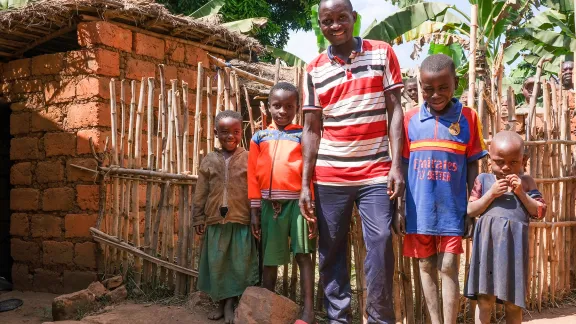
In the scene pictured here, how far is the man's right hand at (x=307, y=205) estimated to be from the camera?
2.98 metres

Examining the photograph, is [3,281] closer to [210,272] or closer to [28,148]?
[28,148]

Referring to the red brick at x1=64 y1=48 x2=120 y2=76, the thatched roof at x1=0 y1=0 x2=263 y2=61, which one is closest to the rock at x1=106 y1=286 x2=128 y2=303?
the red brick at x1=64 y1=48 x2=120 y2=76

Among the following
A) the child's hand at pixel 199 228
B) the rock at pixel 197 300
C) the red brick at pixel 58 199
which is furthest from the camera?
the red brick at pixel 58 199

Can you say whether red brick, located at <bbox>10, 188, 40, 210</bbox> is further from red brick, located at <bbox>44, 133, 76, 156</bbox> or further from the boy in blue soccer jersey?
the boy in blue soccer jersey

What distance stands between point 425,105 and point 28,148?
13.9 feet

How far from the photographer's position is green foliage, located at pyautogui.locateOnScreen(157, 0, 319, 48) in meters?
14.0

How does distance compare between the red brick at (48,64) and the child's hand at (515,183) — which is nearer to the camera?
the child's hand at (515,183)

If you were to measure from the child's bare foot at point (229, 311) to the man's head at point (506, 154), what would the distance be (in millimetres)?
1966

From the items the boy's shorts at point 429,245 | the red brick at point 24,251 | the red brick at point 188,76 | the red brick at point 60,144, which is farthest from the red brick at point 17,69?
the boy's shorts at point 429,245

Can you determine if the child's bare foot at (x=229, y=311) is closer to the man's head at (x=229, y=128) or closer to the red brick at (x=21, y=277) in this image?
the man's head at (x=229, y=128)

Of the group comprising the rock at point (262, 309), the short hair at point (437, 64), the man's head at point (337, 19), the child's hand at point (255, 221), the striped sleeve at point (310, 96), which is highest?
the man's head at point (337, 19)

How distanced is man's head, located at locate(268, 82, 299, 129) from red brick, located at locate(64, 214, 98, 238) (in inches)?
96.3

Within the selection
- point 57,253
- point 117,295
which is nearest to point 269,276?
point 117,295

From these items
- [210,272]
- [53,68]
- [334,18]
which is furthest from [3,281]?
[334,18]
